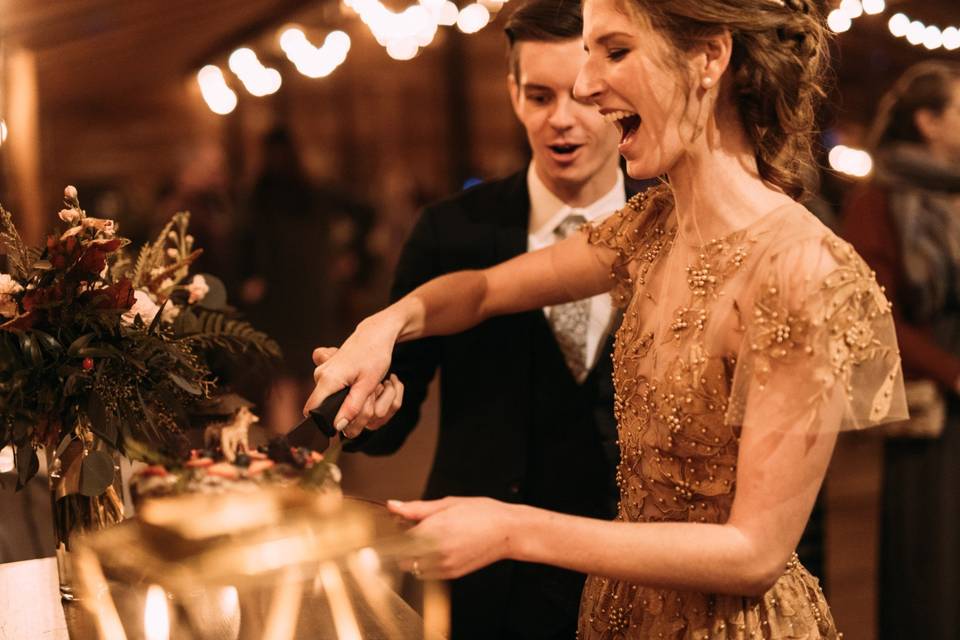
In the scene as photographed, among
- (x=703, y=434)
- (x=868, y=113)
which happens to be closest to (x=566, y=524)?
(x=703, y=434)

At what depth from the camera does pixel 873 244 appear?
3.55 meters

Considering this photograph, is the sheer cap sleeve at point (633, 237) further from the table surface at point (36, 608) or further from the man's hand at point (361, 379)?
the table surface at point (36, 608)

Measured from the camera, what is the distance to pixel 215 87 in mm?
6422

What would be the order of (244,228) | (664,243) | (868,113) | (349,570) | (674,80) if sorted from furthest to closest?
(868,113) < (244,228) < (664,243) < (674,80) < (349,570)

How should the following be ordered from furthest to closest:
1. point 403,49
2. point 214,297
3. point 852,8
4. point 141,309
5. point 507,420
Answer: point 403,49 < point 852,8 < point 507,420 < point 214,297 < point 141,309

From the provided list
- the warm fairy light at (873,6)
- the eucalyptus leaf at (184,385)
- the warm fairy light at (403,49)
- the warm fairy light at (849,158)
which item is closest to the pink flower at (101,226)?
the eucalyptus leaf at (184,385)

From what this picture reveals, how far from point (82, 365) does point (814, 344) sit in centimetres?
103

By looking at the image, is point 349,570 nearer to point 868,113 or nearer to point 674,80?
point 674,80

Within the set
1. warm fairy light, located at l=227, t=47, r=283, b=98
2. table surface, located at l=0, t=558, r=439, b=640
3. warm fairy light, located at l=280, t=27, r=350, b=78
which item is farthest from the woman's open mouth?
warm fairy light, located at l=227, t=47, r=283, b=98

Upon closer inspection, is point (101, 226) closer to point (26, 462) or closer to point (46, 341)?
point (46, 341)

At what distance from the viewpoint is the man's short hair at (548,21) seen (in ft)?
6.91

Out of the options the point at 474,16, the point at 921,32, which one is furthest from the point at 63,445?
the point at 474,16

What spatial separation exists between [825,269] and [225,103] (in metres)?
5.73

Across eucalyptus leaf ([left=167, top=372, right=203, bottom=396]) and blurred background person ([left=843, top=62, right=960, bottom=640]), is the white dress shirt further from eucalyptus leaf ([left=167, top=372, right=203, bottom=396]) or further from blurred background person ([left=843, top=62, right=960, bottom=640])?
blurred background person ([left=843, top=62, right=960, bottom=640])
